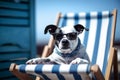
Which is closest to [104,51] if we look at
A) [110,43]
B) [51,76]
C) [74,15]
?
[110,43]

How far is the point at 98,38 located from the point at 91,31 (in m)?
0.11

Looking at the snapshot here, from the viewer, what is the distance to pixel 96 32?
2160 millimetres

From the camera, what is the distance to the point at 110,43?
191cm

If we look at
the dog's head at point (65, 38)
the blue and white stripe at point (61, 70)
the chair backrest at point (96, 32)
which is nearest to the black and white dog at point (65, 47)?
the dog's head at point (65, 38)

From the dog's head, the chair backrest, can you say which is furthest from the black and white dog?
the chair backrest

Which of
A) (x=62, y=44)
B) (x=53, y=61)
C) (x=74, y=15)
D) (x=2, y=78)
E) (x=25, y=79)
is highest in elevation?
(x=74, y=15)

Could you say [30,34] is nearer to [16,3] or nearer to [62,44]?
[16,3]

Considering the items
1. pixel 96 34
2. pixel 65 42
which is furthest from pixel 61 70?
pixel 96 34

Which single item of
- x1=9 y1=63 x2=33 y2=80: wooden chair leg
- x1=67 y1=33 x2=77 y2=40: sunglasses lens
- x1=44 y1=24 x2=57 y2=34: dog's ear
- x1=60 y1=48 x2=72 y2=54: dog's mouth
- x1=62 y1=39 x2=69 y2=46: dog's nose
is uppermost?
x1=44 y1=24 x2=57 y2=34: dog's ear

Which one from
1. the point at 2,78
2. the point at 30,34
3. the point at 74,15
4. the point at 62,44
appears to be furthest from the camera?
the point at 30,34

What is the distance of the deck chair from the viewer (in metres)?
1.33

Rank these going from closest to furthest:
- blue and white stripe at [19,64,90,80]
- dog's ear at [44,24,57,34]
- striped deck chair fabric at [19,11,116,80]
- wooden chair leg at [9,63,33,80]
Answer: blue and white stripe at [19,64,90,80] → wooden chair leg at [9,63,33,80] → dog's ear at [44,24,57,34] → striped deck chair fabric at [19,11,116,80]

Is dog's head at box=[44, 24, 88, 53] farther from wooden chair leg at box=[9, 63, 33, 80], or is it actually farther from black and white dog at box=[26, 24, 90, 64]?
wooden chair leg at box=[9, 63, 33, 80]

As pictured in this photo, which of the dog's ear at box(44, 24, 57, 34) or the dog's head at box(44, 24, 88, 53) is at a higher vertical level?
the dog's ear at box(44, 24, 57, 34)
